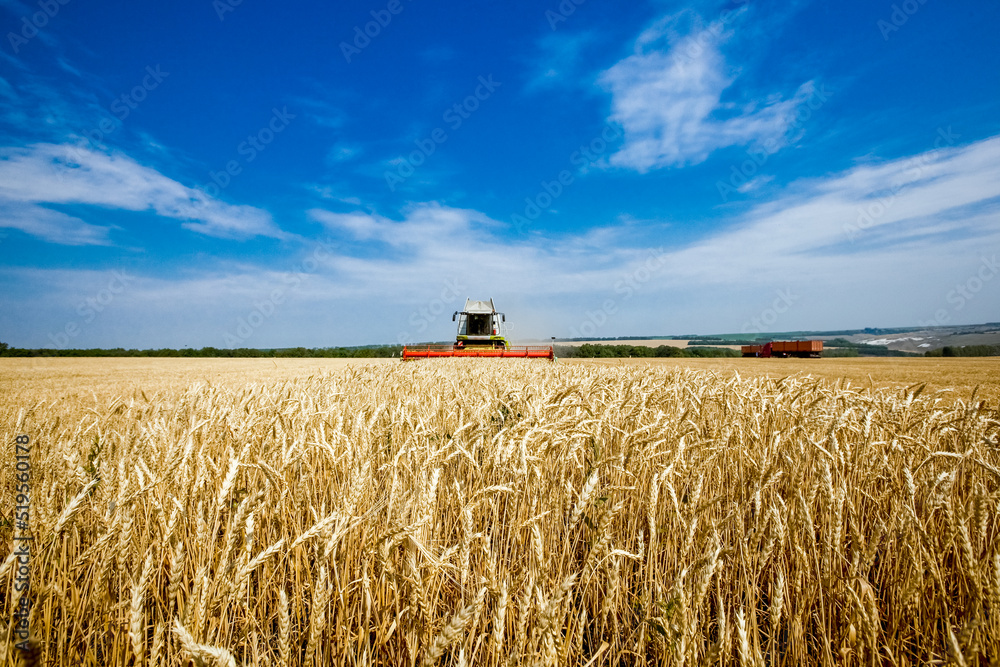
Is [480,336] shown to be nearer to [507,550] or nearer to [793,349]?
[507,550]

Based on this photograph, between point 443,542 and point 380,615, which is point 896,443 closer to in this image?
point 443,542

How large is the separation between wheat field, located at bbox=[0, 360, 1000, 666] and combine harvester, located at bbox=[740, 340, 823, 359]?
34.6 meters

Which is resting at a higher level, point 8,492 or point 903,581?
point 8,492

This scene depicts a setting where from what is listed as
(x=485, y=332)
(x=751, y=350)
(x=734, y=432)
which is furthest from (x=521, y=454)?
(x=751, y=350)

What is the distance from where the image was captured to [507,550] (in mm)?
1987

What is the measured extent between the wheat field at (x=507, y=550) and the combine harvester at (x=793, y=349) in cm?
3460

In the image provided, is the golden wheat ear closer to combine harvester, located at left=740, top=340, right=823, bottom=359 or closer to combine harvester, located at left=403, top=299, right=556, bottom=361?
combine harvester, located at left=403, top=299, right=556, bottom=361

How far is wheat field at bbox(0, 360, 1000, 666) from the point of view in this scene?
119 cm

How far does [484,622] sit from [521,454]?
612 millimetres

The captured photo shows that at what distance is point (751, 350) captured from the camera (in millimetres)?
37219

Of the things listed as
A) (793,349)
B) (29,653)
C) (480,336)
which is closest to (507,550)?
(29,653)

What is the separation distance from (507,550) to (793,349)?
38079 mm

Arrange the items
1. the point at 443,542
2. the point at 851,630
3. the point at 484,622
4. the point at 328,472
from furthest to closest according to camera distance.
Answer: the point at 328,472, the point at 443,542, the point at 484,622, the point at 851,630

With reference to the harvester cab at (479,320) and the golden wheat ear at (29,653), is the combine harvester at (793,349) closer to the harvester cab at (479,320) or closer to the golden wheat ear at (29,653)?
the harvester cab at (479,320)
